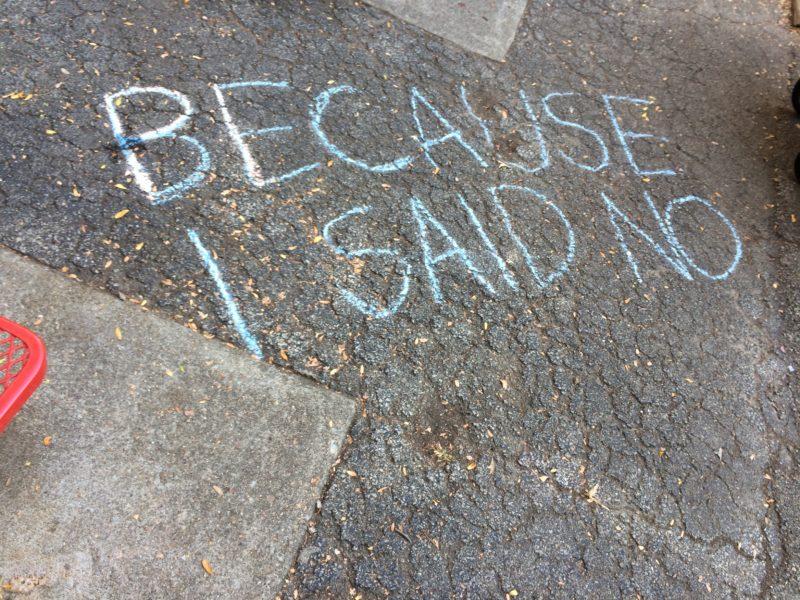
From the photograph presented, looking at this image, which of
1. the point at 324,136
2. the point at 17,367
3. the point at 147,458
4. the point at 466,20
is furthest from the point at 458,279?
the point at 466,20

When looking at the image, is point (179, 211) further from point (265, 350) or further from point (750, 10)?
point (750, 10)

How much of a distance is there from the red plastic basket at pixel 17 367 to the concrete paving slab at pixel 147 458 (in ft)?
Result: 1.39

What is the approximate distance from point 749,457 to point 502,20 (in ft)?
11.2

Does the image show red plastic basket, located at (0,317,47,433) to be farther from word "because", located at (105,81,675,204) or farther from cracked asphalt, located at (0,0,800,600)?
word "because", located at (105,81,675,204)

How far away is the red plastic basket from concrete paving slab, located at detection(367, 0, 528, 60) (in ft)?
11.3

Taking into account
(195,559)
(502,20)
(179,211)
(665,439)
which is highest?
(502,20)

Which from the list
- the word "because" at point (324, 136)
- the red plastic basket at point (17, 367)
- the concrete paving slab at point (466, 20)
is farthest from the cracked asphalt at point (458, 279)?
the red plastic basket at point (17, 367)

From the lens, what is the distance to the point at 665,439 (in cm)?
267

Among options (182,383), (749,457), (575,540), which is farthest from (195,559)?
(749,457)

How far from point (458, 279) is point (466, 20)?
2.42m

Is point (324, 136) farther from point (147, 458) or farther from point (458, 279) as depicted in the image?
point (147, 458)

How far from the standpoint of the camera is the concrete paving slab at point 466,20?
13.9ft

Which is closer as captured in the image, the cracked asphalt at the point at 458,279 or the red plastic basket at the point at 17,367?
the red plastic basket at the point at 17,367

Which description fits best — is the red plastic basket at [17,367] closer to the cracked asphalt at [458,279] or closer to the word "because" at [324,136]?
the cracked asphalt at [458,279]
